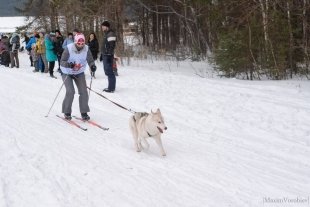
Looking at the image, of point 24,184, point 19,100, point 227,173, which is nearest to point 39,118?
point 19,100

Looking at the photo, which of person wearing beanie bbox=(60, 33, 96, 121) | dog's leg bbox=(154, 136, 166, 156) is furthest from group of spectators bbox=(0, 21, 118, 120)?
dog's leg bbox=(154, 136, 166, 156)

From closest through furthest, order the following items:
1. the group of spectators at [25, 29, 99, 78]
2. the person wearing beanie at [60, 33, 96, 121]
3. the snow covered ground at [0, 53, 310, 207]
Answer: the snow covered ground at [0, 53, 310, 207], the person wearing beanie at [60, 33, 96, 121], the group of spectators at [25, 29, 99, 78]

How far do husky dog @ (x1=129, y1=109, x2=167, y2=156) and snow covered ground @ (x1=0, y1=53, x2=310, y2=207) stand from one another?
0.68 ft

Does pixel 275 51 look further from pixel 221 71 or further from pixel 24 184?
pixel 24 184

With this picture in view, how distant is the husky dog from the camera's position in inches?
236

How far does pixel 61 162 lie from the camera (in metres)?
5.85

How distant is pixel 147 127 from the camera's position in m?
6.12

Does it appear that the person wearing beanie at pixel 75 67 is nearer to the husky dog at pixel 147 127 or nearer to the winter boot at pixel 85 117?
the winter boot at pixel 85 117

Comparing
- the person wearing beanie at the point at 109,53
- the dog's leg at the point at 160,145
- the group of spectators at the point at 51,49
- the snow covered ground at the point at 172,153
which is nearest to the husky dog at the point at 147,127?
the dog's leg at the point at 160,145

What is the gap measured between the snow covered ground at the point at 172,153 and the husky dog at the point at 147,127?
21 centimetres

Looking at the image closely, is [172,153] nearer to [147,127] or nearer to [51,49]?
[147,127]

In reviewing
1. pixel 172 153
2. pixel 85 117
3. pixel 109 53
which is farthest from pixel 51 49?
pixel 172 153

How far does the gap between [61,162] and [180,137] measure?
2.39 m

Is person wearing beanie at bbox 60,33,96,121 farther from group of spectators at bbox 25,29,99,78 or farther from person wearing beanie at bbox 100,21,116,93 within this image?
group of spectators at bbox 25,29,99,78
